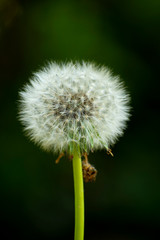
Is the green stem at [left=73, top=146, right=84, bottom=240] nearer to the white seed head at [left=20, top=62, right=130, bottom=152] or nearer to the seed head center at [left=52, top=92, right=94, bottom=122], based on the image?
the white seed head at [left=20, top=62, right=130, bottom=152]

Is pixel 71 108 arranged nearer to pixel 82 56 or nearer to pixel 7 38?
pixel 82 56

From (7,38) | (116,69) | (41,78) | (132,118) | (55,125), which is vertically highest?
(7,38)

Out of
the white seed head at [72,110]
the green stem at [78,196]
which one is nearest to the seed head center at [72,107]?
the white seed head at [72,110]

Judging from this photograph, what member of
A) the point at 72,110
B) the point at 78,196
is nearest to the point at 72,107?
the point at 72,110

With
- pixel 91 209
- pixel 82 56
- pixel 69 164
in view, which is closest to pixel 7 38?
pixel 82 56

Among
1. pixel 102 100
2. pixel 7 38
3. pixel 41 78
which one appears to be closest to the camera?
pixel 102 100

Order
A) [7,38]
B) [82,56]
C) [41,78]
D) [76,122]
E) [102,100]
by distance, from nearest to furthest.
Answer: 1. [76,122]
2. [102,100]
3. [41,78]
4. [82,56]
5. [7,38]

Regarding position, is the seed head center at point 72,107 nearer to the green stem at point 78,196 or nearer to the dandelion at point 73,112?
the dandelion at point 73,112

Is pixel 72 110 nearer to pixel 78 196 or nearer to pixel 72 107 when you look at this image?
pixel 72 107
